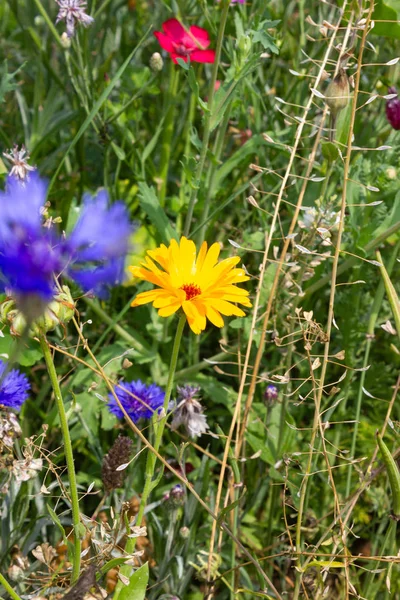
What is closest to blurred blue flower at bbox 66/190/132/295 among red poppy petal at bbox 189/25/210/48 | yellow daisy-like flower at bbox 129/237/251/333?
yellow daisy-like flower at bbox 129/237/251/333

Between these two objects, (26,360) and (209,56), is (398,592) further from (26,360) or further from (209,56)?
(209,56)

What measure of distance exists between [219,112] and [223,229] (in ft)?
1.39

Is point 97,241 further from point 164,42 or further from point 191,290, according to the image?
point 164,42

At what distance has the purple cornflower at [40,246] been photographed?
1.50ft

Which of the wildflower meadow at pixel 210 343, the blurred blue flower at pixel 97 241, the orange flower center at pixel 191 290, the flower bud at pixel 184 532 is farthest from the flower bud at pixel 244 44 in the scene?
the flower bud at pixel 184 532

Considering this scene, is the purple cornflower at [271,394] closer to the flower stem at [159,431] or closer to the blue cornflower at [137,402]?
the blue cornflower at [137,402]

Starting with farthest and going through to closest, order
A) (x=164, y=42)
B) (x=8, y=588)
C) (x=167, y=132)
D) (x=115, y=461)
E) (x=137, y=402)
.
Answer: (x=167, y=132)
(x=164, y=42)
(x=137, y=402)
(x=115, y=461)
(x=8, y=588)

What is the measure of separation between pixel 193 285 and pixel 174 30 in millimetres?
671

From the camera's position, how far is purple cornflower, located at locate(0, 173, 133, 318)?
46 cm

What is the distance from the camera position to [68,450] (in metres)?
0.68

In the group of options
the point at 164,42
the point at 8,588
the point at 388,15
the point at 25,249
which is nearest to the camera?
the point at 25,249

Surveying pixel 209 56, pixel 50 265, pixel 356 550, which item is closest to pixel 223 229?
pixel 209 56

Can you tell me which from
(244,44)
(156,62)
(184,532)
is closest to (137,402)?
(184,532)

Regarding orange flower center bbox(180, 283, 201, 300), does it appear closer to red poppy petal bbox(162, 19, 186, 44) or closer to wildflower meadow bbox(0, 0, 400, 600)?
wildflower meadow bbox(0, 0, 400, 600)
